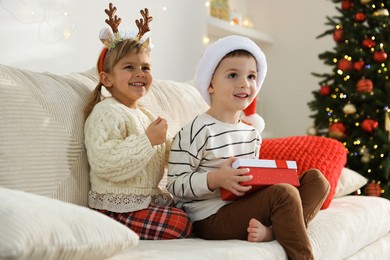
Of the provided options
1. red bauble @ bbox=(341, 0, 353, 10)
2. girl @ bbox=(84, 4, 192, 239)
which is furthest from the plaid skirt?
red bauble @ bbox=(341, 0, 353, 10)

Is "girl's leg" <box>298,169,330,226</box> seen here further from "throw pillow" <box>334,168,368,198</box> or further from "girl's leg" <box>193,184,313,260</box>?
"throw pillow" <box>334,168,368,198</box>

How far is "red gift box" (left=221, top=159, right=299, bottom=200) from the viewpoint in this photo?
1736 millimetres

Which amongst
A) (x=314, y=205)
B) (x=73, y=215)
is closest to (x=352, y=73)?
(x=314, y=205)

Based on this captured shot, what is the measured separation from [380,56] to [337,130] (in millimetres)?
507

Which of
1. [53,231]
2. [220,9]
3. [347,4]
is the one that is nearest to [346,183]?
[347,4]

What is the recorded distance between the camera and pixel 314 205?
1862mm

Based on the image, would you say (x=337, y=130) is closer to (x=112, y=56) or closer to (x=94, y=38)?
(x=94, y=38)

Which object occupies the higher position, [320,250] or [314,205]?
[314,205]

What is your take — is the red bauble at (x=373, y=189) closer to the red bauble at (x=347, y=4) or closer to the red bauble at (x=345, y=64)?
the red bauble at (x=345, y=64)

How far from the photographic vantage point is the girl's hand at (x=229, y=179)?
1.72 m

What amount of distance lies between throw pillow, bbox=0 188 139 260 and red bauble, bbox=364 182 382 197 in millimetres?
2574

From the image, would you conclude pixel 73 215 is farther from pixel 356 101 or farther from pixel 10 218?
pixel 356 101

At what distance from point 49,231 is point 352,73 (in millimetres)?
2944

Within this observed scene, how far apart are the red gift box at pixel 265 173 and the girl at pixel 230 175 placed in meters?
0.02
